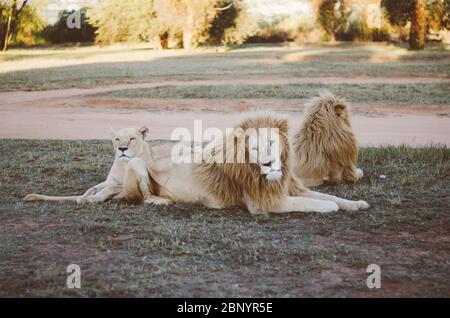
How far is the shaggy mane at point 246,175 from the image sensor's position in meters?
5.97

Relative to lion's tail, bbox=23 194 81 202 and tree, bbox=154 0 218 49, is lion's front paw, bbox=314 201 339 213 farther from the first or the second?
tree, bbox=154 0 218 49

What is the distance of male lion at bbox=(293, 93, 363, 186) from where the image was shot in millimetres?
7105

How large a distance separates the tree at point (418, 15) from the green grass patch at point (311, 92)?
1496 centimetres

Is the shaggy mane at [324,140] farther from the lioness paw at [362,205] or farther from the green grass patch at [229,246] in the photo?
the lioness paw at [362,205]

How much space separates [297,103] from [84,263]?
12.2m

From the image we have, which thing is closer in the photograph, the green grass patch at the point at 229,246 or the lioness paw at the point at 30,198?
the green grass patch at the point at 229,246

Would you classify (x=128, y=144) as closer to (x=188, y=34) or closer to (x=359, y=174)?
(x=359, y=174)

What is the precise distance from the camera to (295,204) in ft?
20.0

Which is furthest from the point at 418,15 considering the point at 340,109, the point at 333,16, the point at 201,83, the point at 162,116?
the point at 340,109

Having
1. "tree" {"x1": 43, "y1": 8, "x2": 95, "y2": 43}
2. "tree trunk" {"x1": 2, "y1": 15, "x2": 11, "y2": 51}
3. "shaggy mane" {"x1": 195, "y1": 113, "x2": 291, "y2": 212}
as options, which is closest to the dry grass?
"tree trunk" {"x1": 2, "y1": 15, "x2": 11, "y2": 51}

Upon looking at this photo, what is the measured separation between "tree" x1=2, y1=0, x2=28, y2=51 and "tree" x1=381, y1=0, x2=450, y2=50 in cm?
2022

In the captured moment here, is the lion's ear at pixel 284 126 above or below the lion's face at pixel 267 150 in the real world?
above

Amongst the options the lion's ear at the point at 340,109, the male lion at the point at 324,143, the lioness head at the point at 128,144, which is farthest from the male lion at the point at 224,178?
the lion's ear at the point at 340,109
